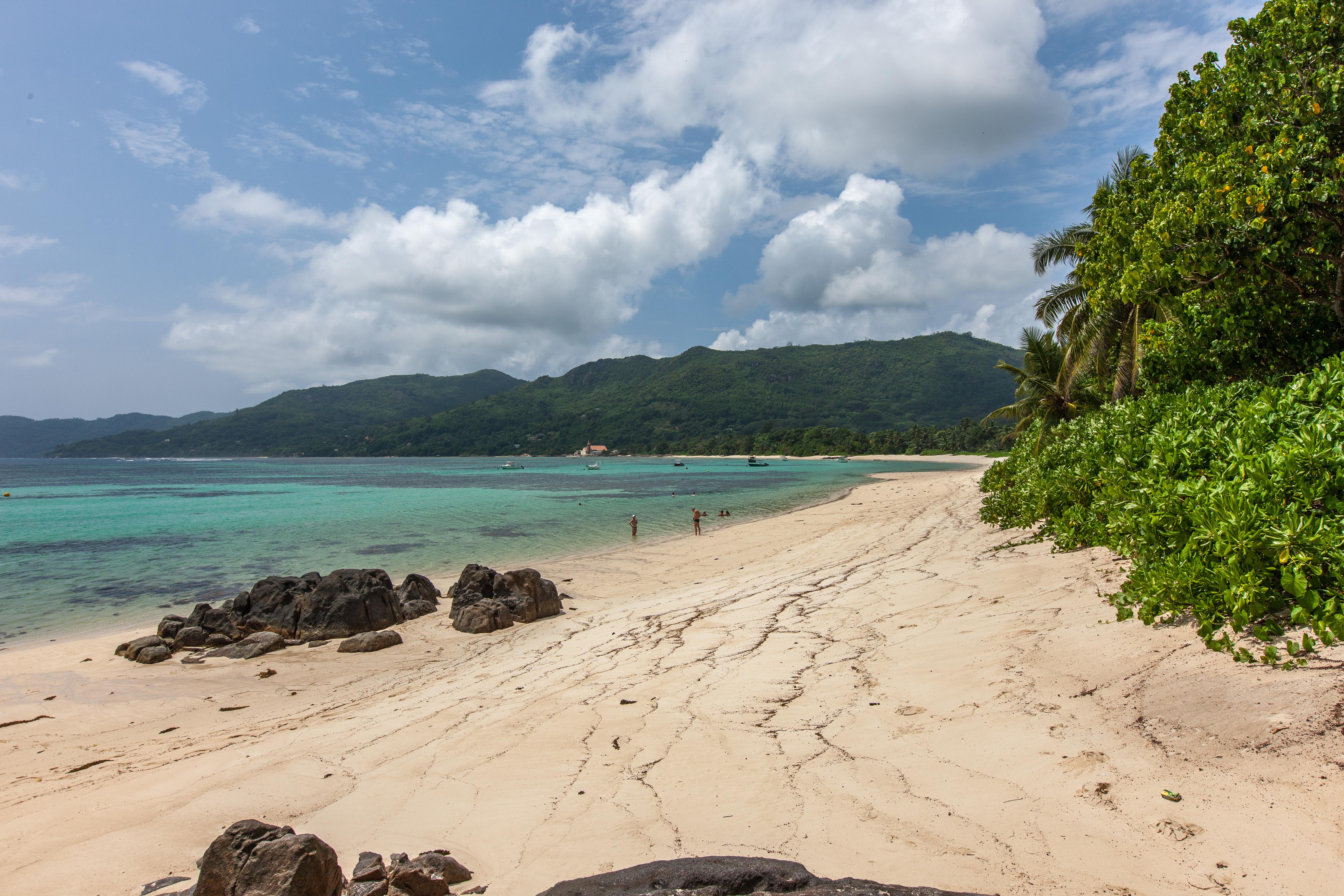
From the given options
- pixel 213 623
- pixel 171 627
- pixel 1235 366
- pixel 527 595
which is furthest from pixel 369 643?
pixel 1235 366

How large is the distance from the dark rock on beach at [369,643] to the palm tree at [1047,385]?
20.3 metres

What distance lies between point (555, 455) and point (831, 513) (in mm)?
156137

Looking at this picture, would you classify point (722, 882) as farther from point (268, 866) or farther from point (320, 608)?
Answer: point (320, 608)

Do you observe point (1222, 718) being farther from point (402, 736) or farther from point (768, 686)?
point (402, 736)

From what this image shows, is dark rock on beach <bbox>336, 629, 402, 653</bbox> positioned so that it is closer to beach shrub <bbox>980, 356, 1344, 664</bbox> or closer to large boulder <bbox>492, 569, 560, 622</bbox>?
large boulder <bbox>492, 569, 560, 622</bbox>

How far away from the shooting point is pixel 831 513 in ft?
92.2

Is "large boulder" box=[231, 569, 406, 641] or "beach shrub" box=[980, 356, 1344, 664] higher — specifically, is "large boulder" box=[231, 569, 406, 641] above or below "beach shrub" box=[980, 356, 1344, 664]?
below

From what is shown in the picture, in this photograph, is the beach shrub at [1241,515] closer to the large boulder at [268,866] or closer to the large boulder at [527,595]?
the large boulder at [268,866]

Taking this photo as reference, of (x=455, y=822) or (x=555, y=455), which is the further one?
(x=555, y=455)

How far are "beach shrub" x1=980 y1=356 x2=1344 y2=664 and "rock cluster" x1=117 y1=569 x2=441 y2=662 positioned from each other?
10.3 m

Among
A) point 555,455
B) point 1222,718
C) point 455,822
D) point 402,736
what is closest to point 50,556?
point 402,736

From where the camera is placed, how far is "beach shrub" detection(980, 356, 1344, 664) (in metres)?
3.61

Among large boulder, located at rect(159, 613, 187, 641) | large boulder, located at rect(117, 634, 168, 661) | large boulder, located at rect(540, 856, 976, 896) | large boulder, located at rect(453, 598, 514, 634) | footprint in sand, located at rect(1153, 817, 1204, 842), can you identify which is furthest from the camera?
large boulder, located at rect(453, 598, 514, 634)

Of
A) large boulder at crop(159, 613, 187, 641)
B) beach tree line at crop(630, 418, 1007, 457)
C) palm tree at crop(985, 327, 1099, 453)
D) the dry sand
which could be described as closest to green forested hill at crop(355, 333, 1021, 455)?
beach tree line at crop(630, 418, 1007, 457)
